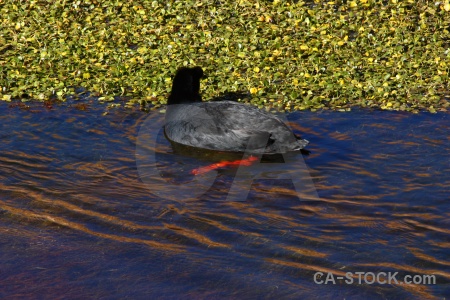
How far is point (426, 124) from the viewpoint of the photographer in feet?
32.2

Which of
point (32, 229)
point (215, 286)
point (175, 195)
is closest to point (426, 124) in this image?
point (175, 195)

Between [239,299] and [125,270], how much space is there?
1.12 metres

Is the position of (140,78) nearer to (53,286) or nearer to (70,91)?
(70,91)

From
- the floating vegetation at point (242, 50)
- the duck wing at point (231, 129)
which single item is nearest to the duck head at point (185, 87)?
the duck wing at point (231, 129)

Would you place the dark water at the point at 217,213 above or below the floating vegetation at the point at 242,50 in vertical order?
below

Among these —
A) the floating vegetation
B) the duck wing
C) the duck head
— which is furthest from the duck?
the floating vegetation

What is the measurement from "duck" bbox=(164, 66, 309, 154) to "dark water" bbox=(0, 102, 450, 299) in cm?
22

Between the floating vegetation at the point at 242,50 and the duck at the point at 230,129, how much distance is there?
4.02 feet

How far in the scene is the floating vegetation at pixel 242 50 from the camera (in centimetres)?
1092

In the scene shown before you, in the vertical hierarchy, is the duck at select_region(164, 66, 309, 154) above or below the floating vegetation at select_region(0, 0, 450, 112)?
below

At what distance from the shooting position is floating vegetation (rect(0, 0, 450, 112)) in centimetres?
1092

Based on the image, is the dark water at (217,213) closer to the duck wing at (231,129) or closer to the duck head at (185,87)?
the duck wing at (231,129)

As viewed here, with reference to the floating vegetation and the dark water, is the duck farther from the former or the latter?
the floating vegetation

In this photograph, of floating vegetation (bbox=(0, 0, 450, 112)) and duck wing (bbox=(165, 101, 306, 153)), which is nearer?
duck wing (bbox=(165, 101, 306, 153))
